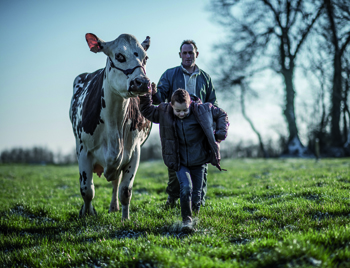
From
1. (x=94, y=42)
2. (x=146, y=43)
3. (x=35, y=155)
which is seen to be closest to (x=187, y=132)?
(x=146, y=43)

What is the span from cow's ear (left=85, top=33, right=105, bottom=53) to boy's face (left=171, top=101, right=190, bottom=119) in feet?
4.59

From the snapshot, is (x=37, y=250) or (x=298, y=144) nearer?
(x=37, y=250)

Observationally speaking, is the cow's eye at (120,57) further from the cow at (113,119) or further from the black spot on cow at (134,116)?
the black spot on cow at (134,116)

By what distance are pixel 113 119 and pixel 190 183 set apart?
155 cm

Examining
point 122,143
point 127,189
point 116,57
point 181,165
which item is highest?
point 116,57

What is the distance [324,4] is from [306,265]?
72.5 feet

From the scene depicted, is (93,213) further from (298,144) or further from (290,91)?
(290,91)

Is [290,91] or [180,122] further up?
[290,91]

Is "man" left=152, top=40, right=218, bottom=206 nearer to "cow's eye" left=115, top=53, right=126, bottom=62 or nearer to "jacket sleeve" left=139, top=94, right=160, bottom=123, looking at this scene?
"jacket sleeve" left=139, top=94, right=160, bottom=123

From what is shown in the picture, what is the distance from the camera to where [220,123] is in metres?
4.02

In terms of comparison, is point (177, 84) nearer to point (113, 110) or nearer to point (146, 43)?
point (146, 43)

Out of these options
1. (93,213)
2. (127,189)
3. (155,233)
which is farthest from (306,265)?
(93,213)

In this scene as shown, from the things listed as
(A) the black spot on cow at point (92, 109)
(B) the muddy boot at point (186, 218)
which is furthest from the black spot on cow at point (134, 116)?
(B) the muddy boot at point (186, 218)

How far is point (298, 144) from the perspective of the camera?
2112 centimetres
